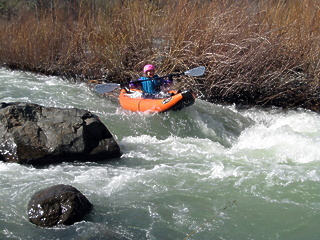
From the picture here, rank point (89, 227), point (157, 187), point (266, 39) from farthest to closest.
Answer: point (266, 39) → point (157, 187) → point (89, 227)

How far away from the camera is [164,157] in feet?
16.4

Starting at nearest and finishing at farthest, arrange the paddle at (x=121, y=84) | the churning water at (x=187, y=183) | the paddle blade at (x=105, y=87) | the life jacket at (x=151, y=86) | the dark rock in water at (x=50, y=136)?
the churning water at (x=187, y=183) < the dark rock in water at (x=50, y=136) < the paddle at (x=121, y=84) < the paddle blade at (x=105, y=87) < the life jacket at (x=151, y=86)

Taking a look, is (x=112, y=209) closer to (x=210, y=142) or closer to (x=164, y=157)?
(x=164, y=157)

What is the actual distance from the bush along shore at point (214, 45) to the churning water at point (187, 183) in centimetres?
101

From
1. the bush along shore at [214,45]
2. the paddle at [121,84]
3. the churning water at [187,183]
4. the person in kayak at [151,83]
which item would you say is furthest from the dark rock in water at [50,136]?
the bush along shore at [214,45]

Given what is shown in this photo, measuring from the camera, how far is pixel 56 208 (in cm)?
327

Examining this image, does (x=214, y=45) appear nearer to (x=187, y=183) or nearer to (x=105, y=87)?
(x=105, y=87)

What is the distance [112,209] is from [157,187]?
0.62 metres

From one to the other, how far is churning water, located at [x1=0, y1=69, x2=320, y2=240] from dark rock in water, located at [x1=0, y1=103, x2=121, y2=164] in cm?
13

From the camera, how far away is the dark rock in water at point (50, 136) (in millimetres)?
4508

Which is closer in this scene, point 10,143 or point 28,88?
point 10,143

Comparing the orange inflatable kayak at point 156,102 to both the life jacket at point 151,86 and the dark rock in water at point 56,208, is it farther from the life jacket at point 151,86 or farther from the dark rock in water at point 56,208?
the dark rock in water at point 56,208

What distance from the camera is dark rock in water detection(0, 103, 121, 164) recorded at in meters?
4.51

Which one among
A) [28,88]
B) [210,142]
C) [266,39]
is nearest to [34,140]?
[210,142]
